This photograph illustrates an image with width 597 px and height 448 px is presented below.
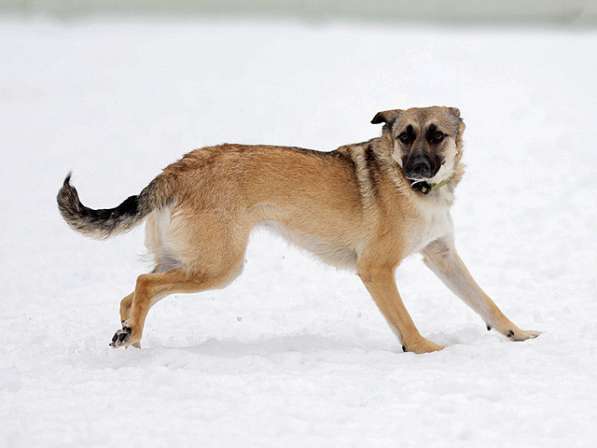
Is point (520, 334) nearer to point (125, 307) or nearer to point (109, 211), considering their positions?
point (125, 307)

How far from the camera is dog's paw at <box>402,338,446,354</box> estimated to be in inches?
211

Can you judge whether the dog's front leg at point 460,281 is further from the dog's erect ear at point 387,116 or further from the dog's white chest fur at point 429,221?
the dog's erect ear at point 387,116

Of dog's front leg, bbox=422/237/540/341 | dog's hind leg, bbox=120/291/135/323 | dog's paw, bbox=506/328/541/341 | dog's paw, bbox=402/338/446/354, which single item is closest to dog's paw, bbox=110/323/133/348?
dog's hind leg, bbox=120/291/135/323

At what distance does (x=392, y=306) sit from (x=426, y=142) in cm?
108

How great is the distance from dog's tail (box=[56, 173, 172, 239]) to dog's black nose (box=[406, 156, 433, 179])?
1523mm

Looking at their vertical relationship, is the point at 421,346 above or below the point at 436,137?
below

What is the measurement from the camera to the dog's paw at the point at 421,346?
535 centimetres

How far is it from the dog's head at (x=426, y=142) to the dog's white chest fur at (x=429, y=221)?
0.10 metres

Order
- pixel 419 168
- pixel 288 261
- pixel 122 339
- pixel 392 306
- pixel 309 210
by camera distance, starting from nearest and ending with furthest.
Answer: pixel 122 339 → pixel 419 168 → pixel 392 306 → pixel 309 210 → pixel 288 261

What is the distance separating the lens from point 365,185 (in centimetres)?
571

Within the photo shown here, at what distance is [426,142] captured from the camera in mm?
5535

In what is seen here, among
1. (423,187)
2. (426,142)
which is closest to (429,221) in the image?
(423,187)

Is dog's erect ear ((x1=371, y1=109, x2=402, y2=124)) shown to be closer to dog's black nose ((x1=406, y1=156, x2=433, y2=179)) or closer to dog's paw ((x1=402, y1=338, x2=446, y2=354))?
dog's black nose ((x1=406, y1=156, x2=433, y2=179))

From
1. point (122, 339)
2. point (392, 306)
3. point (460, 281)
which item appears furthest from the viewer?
point (460, 281)
